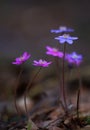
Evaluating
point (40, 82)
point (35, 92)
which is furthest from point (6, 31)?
point (35, 92)

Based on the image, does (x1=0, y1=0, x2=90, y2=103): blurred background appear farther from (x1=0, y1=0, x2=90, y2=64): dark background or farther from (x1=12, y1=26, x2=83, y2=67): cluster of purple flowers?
(x1=12, y1=26, x2=83, y2=67): cluster of purple flowers

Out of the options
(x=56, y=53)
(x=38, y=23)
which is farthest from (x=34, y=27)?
(x=56, y=53)

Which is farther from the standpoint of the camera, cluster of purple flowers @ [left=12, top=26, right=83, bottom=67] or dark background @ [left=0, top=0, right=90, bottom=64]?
dark background @ [left=0, top=0, right=90, bottom=64]

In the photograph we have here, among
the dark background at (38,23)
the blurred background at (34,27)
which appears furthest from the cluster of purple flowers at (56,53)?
the dark background at (38,23)

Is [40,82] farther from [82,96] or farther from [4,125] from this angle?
[4,125]

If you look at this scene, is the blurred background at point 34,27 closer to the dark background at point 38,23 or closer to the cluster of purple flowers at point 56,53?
the dark background at point 38,23

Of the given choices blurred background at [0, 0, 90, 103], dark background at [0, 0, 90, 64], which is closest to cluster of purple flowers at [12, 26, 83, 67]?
blurred background at [0, 0, 90, 103]

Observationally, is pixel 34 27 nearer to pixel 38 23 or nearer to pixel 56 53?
pixel 38 23

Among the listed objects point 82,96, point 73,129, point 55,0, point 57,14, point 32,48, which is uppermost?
point 55,0
